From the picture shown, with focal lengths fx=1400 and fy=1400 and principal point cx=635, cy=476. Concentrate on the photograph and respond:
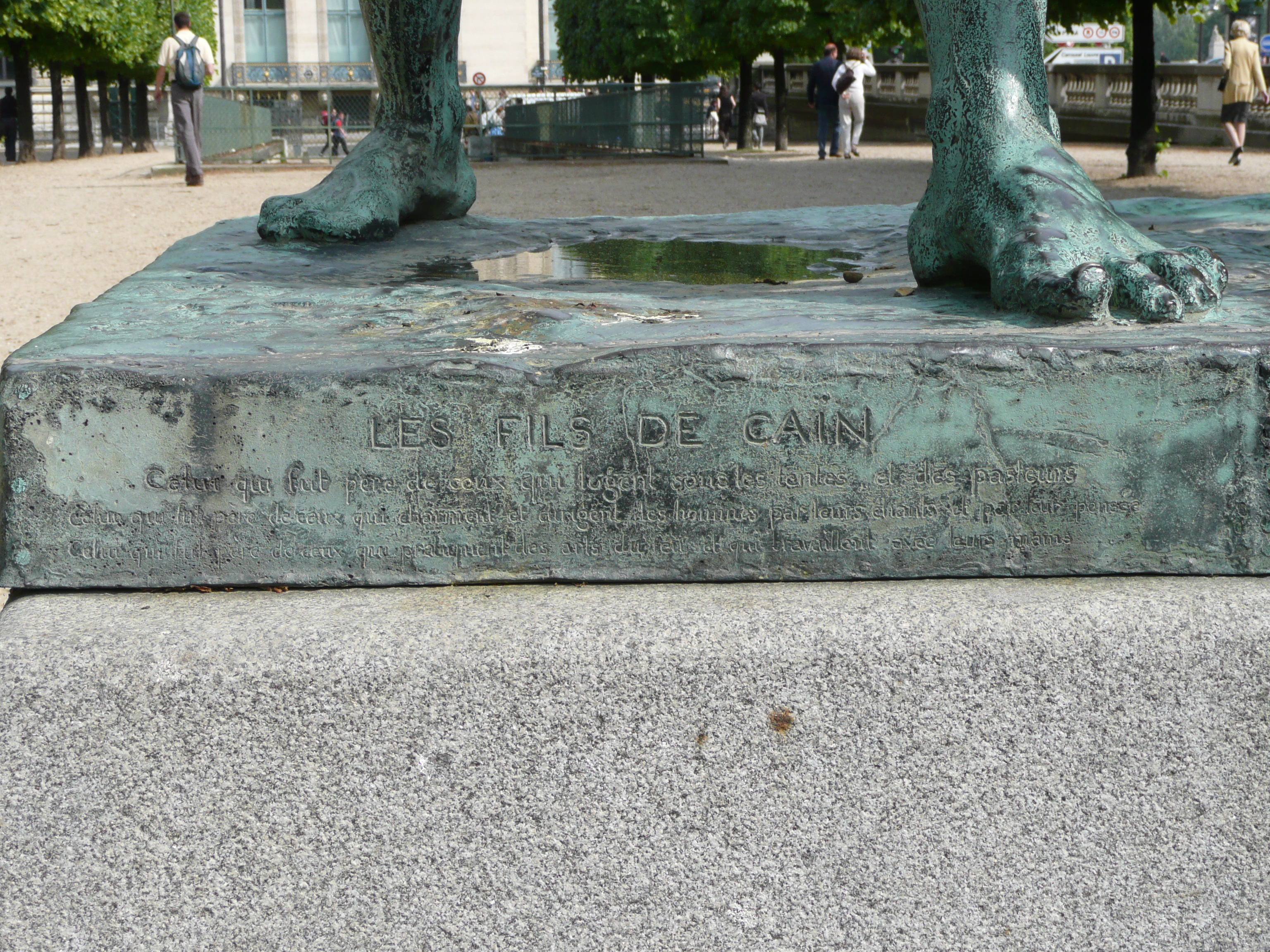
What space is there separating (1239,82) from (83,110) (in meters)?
21.5

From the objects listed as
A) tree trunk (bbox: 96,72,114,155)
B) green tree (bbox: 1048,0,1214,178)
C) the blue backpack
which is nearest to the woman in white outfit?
green tree (bbox: 1048,0,1214,178)

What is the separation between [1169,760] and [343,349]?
1.18 m

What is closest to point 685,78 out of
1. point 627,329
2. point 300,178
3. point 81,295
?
point 300,178

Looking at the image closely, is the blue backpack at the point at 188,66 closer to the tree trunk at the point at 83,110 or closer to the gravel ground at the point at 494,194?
the gravel ground at the point at 494,194

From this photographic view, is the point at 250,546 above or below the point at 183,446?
below

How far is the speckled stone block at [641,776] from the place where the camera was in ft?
5.53

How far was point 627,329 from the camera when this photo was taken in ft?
6.49

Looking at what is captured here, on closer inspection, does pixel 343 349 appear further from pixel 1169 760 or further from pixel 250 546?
pixel 1169 760

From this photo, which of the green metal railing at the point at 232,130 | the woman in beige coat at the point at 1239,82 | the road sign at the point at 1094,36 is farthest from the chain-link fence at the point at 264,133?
the road sign at the point at 1094,36

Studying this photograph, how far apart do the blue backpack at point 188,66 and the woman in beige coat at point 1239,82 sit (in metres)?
11.4

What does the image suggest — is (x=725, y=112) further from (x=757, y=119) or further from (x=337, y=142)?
(x=337, y=142)

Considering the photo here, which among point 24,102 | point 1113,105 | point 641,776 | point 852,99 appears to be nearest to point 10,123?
point 24,102

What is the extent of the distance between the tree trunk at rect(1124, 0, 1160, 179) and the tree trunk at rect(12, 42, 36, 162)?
1751 centimetres

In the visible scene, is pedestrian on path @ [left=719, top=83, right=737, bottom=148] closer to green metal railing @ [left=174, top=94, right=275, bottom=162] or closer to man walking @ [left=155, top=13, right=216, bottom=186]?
green metal railing @ [left=174, top=94, right=275, bottom=162]
